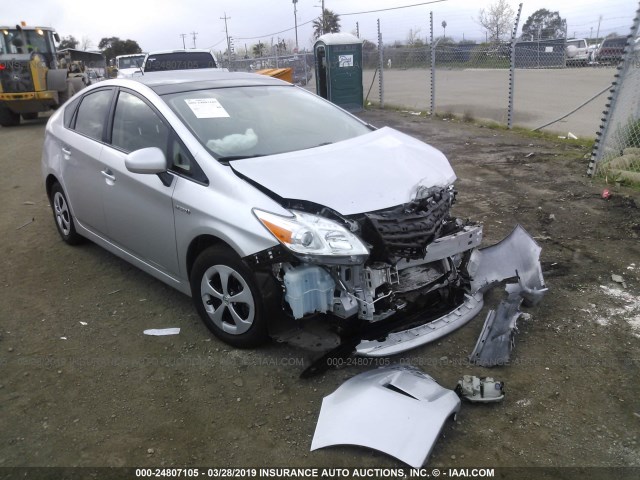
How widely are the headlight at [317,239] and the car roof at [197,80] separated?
1.63 metres

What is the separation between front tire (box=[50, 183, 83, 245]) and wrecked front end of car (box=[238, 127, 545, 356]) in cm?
272

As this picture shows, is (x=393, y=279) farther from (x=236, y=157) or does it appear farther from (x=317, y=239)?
(x=236, y=157)

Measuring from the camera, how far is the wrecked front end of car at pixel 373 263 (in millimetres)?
2895

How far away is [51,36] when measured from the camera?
16312 millimetres

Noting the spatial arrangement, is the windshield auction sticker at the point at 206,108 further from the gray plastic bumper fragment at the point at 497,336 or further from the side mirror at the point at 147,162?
the gray plastic bumper fragment at the point at 497,336

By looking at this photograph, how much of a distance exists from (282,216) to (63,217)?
3.19 m

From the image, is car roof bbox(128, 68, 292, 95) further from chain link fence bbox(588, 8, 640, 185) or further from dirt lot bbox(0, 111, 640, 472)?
chain link fence bbox(588, 8, 640, 185)

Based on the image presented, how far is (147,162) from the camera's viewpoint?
11.1 feet

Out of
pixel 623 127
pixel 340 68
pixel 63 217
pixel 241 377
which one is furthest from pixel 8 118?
pixel 623 127

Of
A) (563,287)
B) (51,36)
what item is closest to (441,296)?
(563,287)

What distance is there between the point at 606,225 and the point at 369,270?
3428 mm

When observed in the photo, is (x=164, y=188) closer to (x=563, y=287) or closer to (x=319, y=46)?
(x=563, y=287)

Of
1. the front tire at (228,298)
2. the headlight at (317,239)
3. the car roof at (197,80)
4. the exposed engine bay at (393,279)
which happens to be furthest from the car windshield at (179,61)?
the headlight at (317,239)

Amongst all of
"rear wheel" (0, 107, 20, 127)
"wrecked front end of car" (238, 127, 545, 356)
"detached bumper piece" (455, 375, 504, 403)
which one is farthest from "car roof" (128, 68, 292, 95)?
"rear wheel" (0, 107, 20, 127)
